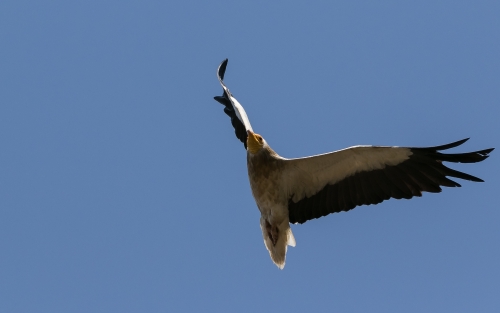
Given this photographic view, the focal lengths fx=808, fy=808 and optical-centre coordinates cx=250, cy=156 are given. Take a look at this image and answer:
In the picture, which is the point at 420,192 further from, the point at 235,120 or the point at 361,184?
the point at 235,120

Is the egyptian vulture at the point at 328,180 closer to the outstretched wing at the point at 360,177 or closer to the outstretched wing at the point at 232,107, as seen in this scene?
the outstretched wing at the point at 360,177

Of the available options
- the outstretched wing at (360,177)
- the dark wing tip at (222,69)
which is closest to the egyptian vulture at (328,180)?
the outstretched wing at (360,177)

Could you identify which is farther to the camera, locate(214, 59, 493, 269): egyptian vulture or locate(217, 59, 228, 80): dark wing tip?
locate(217, 59, 228, 80): dark wing tip

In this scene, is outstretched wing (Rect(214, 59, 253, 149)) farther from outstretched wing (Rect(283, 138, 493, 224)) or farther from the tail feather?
the tail feather

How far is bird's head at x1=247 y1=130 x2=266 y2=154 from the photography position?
8945 mm

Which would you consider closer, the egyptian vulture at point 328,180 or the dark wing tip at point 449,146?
the dark wing tip at point 449,146

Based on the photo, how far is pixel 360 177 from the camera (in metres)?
9.14

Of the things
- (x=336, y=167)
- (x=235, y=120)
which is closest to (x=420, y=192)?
(x=336, y=167)

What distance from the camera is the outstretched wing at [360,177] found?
28.6 ft

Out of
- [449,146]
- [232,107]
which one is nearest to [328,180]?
[449,146]

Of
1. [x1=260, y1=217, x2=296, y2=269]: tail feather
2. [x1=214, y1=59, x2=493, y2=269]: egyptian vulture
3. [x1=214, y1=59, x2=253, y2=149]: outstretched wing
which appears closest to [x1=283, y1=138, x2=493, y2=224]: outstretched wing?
[x1=214, y1=59, x2=493, y2=269]: egyptian vulture

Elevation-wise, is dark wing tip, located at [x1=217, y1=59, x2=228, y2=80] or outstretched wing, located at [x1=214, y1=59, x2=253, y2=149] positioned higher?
dark wing tip, located at [x1=217, y1=59, x2=228, y2=80]

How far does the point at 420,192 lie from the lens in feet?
29.1

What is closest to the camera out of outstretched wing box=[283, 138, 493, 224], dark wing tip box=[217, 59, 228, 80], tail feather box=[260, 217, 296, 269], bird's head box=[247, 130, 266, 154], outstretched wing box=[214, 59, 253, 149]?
outstretched wing box=[283, 138, 493, 224]
